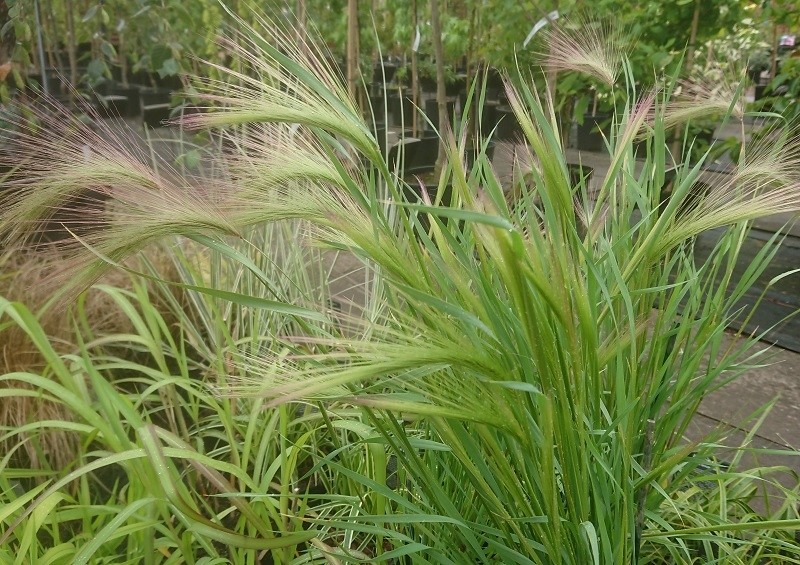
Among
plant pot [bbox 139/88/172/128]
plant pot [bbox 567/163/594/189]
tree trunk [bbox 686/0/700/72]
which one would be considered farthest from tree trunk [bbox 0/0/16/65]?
plant pot [bbox 139/88/172/128]

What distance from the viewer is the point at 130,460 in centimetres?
94

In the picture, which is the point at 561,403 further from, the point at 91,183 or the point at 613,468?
the point at 91,183

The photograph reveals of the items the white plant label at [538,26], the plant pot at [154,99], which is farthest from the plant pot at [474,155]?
the plant pot at [154,99]

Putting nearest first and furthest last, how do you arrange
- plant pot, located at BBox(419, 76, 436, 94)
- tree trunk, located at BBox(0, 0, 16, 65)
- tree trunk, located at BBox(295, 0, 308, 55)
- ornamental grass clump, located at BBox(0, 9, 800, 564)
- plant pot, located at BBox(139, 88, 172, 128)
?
ornamental grass clump, located at BBox(0, 9, 800, 564) < tree trunk, located at BBox(295, 0, 308, 55) < tree trunk, located at BBox(0, 0, 16, 65) < plant pot, located at BBox(139, 88, 172, 128) < plant pot, located at BBox(419, 76, 436, 94)

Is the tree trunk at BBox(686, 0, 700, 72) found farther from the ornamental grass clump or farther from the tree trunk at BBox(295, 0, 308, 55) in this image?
the ornamental grass clump

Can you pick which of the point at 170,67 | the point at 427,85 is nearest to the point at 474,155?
the point at 170,67

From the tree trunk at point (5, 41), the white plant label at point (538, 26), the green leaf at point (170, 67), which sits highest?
the tree trunk at point (5, 41)

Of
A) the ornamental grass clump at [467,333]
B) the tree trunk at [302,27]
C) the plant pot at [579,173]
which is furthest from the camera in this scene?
the plant pot at [579,173]

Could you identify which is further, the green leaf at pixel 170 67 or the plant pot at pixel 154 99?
the plant pot at pixel 154 99

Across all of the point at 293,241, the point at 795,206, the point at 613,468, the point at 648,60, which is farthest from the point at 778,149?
the point at 648,60

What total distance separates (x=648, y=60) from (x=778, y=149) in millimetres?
1488

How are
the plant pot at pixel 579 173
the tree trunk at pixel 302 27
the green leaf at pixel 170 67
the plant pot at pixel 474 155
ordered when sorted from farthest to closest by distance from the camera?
1. the green leaf at pixel 170 67
2. the plant pot at pixel 579 173
3. the plant pot at pixel 474 155
4. the tree trunk at pixel 302 27

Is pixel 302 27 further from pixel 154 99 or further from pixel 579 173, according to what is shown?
pixel 154 99

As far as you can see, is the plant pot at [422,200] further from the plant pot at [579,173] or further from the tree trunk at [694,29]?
the tree trunk at [694,29]
